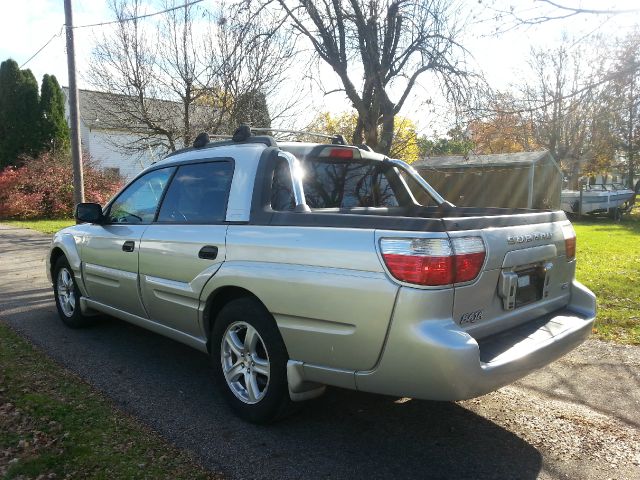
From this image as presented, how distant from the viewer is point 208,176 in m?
4.00

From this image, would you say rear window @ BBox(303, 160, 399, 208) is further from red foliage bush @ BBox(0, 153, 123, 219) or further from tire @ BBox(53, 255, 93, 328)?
red foliage bush @ BBox(0, 153, 123, 219)

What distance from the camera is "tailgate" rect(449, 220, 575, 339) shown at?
2.78 metres

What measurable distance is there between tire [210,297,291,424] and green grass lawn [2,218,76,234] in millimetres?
14677

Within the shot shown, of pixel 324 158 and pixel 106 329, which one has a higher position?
pixel 324 158

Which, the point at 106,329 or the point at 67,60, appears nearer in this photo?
the point at 106,329

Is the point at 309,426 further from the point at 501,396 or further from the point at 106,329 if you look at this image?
the point at 106,329

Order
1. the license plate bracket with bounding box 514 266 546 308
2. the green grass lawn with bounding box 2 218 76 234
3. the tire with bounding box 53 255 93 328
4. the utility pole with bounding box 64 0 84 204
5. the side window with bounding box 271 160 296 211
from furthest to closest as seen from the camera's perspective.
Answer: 1. the green grass lawn with bounding box 2 218 76 234
2. the utility pole with bounding box 64 0 84 204
3. the tire with bounding box 53 255 93 328
4. the side window with bounding box 271 160 296 211
5. the license plate bracket with bounding box 514 266 546 308

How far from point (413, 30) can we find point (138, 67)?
8898 mm

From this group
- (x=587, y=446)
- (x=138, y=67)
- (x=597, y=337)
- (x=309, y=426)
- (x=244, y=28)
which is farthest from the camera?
(x=138, y=67)

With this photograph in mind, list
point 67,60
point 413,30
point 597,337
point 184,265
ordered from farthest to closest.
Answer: point 67,60 → point 413,30 → point 597,337 → point 184,265

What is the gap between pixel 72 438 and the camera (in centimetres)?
312

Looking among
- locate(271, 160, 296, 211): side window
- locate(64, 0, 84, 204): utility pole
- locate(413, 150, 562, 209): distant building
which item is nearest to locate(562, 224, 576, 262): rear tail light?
locate(271, 160, 296, 211): side window

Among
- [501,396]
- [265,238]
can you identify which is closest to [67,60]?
[265,238]

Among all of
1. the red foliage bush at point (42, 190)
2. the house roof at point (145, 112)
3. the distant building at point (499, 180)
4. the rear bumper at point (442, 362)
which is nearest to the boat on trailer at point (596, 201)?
the distant building at point (499, 180)
